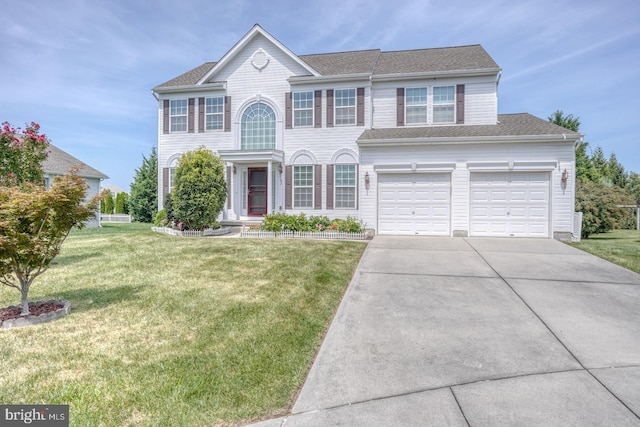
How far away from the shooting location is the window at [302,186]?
617 inches

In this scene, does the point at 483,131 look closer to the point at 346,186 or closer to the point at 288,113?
the point at 346,186

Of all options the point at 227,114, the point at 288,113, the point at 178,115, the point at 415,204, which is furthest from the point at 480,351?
the point at 178,115

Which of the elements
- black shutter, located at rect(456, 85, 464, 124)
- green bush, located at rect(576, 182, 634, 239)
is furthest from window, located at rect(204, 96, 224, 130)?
green bush, located at rect(576, 182, 634, 239)

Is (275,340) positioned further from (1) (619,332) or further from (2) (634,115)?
(2) (634,115)

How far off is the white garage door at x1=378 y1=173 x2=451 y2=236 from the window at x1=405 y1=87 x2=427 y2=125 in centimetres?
306

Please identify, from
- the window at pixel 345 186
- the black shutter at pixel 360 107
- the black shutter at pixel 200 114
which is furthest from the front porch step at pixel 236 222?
the black shutter at pixel 360 107

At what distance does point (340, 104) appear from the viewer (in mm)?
15531

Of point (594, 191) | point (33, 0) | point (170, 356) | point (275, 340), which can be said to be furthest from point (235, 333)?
point (594, 191)

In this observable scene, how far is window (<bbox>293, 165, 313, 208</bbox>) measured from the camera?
15.7 m

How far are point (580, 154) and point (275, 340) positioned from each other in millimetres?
34370

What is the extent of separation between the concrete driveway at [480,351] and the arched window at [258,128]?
405 inches

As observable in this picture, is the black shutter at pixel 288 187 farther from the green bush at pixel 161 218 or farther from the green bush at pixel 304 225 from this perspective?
the green bush at pixel 161 218

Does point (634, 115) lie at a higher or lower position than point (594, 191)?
higher

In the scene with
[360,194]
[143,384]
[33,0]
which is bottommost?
[143,384]
